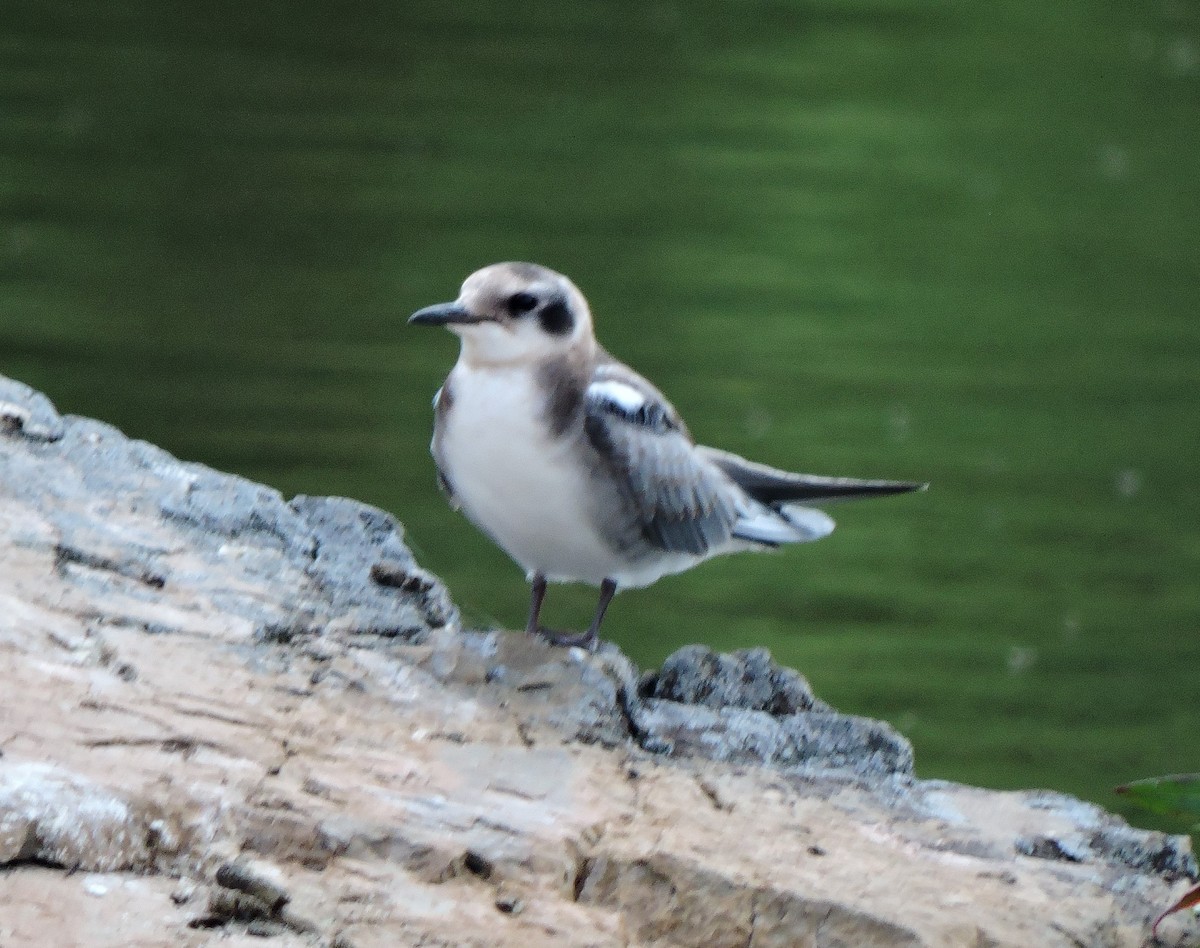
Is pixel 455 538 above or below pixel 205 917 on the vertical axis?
above

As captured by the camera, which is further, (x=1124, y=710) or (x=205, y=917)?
(x=1124, y=710)

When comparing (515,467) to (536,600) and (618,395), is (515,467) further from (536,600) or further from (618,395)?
(536,600)

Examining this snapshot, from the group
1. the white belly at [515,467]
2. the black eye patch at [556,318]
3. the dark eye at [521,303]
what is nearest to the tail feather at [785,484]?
the white belly at [515,467]

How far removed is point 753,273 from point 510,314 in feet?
34.8

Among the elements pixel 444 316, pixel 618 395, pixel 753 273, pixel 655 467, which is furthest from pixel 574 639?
pixel 753 273

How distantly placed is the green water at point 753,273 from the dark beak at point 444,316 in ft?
10.3

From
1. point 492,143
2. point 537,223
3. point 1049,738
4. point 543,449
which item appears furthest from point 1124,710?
point 492,143

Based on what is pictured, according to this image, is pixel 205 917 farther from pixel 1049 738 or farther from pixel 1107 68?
pixel 1107 68

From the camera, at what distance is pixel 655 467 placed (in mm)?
5273

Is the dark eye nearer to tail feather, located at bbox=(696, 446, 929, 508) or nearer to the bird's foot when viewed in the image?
the bird's foot

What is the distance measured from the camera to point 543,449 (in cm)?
502

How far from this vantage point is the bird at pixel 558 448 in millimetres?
4984

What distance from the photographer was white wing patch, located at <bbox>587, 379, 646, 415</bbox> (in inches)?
201

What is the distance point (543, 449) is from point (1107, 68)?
17818 millimetres
